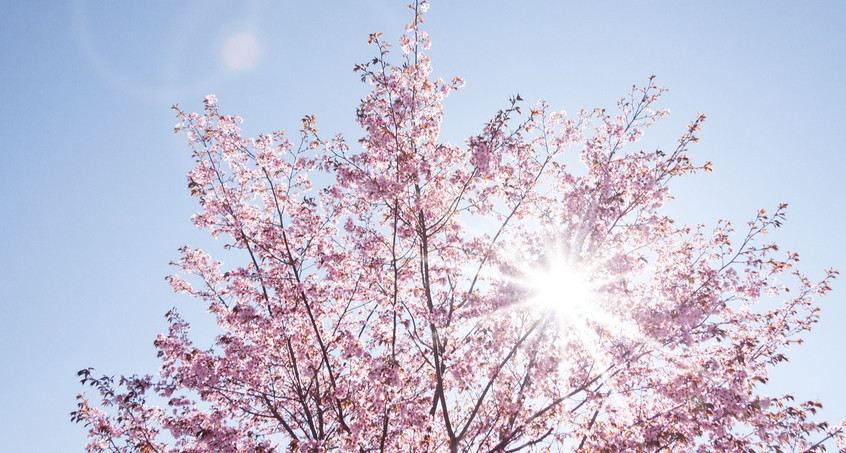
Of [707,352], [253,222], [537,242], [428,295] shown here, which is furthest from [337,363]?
[707,352]

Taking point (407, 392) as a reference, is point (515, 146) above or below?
above

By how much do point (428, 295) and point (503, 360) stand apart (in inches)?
80.2

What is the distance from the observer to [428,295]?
918cm

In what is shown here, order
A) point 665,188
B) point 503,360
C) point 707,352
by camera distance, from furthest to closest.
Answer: point 665,188 → point 503,360 → point 707,352

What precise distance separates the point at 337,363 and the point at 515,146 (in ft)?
21.3

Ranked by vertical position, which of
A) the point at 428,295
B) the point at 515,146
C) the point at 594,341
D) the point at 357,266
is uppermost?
the point at 515,146

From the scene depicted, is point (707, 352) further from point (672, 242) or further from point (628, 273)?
point (672, 242)

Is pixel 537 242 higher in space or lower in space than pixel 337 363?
higher

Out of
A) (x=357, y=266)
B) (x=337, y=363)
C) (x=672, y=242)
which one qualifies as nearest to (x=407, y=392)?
(x=337, y=363)

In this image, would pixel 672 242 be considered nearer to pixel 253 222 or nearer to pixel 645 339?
pixel 645 339

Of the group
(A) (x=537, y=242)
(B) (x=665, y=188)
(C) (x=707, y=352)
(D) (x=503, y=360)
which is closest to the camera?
(C) (x=707, y=352)

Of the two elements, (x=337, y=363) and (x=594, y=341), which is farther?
(x=337, y=363)

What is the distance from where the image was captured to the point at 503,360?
904 centimetres

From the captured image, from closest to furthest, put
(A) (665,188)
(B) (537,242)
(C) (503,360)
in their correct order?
(C) (503,360) < (A) (665,188) < (B) (537,242)
